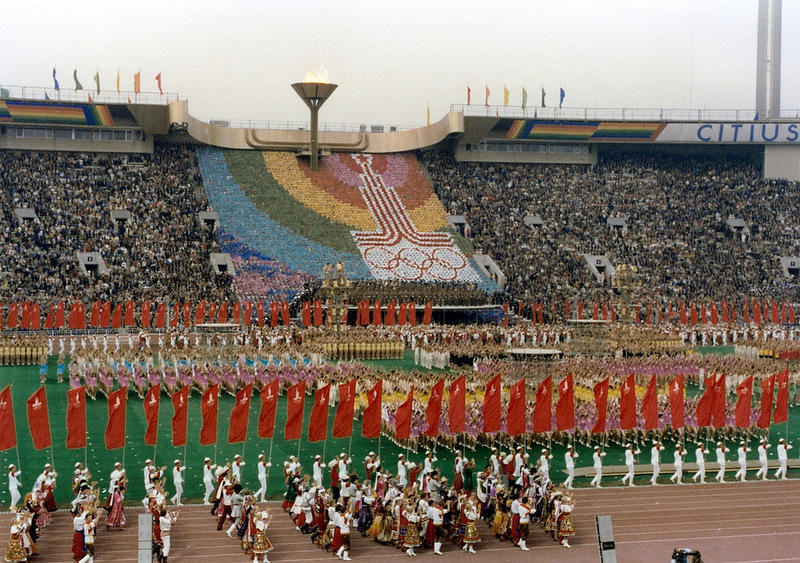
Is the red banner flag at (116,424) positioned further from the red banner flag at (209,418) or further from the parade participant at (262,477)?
the parade participant at (262,477)

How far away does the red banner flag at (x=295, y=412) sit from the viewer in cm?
2267

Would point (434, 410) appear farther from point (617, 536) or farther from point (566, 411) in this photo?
point (617, 536)

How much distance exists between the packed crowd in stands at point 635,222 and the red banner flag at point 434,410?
1341 inches

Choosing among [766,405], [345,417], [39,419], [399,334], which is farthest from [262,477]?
[399,334]

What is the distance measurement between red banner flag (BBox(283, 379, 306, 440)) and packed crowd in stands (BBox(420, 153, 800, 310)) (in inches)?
1424

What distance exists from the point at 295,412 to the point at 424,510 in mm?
5314

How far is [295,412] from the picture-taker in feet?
75.2

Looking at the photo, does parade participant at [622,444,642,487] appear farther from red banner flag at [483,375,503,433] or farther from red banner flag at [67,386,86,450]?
red banner flag at [67,386,86,450]

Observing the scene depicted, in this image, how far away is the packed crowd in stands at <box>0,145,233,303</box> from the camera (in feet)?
178

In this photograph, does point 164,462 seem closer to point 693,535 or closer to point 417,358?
point 693,535

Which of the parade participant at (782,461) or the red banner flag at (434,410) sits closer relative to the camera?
the red banner flag at (434,410)

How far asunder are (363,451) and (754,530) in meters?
10.1

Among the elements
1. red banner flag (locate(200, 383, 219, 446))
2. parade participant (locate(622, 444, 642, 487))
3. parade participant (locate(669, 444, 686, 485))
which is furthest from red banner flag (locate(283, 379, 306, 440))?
parade participant (locate(669, 444, 686, 485))

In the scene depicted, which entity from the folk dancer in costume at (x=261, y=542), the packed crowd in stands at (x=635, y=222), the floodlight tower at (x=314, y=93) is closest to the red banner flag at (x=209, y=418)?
the folk dancer in costume at (x=261, y=542)
